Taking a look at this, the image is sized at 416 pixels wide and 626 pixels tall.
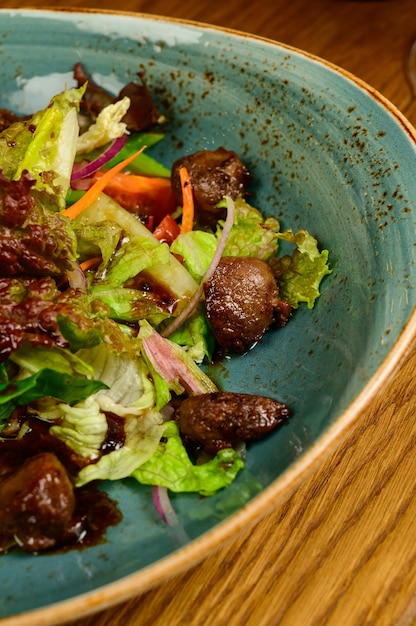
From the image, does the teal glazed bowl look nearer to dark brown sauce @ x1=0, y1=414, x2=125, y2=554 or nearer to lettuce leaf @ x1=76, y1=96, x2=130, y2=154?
dark brown sauce @ x1=0, y1=414, x2=125, y2=554

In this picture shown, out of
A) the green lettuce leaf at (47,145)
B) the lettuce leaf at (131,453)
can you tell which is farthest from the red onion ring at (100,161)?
the lettuce leaf at (131,453)

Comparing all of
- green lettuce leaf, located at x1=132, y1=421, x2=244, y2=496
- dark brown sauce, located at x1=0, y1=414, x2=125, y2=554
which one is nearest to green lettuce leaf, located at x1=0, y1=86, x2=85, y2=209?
dark brown sauce, located at x1=0, y1=414, x2=125, y2=554

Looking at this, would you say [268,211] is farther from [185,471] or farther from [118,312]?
[185,471]

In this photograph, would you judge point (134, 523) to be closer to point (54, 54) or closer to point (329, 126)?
point (329, 126)

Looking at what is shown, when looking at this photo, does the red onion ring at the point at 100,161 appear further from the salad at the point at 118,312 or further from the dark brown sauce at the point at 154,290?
the dark brown sauce at the point at 154,290

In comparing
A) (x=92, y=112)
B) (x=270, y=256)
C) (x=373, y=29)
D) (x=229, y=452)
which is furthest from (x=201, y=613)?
(x=373, y=29)

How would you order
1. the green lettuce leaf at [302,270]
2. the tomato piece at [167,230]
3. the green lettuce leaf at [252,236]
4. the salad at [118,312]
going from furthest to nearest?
the tomato piece at [167,230], the green lettuce leaf at [252,236], the green lettuce leaf at [302,270], the salad at [118,312]
